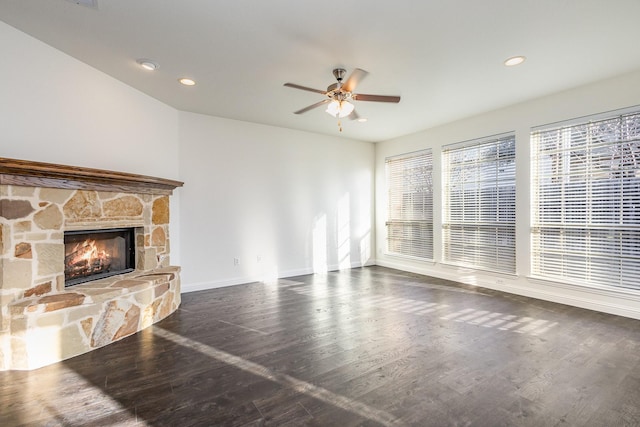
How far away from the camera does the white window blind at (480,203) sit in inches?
184

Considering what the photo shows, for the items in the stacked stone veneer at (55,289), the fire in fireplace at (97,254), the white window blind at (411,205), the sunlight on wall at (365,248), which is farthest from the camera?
the sunlight on wall at (365,248)

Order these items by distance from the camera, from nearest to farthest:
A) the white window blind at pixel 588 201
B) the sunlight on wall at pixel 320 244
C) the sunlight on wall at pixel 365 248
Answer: the white window blind at pixel 588 201 → the sunlight on wall at pixel 320 244 → the sunlight on wall at pixel 365 248

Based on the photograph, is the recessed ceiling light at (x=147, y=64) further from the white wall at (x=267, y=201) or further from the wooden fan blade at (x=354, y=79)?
the wooden fan blade at (x=354, y=79)

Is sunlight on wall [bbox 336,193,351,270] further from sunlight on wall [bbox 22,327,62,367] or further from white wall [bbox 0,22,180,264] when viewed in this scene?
sunlight on wall [bbox 22,327,62,367]

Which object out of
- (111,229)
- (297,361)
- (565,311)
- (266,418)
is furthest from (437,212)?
(111,229)

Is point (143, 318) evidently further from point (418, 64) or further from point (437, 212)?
point (437, 212)

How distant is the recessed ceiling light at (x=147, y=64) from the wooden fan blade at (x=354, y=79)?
2005mm

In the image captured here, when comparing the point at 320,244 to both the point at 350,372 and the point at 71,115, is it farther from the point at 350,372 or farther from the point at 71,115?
the point at 71,115

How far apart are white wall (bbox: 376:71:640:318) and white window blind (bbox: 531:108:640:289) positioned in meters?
0.12

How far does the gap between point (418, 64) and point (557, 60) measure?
1437 mm

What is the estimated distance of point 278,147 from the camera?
560 centimetres

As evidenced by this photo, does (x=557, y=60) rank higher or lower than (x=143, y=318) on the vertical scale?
higher

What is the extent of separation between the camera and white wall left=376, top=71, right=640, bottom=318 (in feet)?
11.9

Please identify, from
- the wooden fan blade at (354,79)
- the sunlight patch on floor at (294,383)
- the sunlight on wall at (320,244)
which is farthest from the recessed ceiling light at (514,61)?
the sunlight on wall at (320,244)
